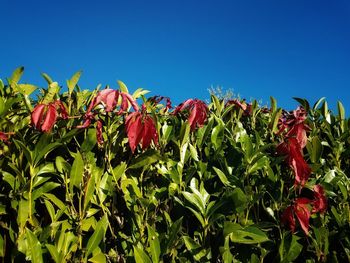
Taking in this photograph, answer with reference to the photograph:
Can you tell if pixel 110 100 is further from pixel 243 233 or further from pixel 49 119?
pixel 243 233

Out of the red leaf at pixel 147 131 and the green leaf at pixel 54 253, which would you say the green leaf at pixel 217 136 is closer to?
the red leaf at pixel 147 131

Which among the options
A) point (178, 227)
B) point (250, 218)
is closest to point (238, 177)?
point (250, 218)

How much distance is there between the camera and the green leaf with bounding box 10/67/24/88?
2.59 meters

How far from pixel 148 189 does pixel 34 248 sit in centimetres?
80

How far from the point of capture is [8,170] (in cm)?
215

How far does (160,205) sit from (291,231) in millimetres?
887

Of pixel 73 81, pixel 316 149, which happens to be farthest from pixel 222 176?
pixel 73 81

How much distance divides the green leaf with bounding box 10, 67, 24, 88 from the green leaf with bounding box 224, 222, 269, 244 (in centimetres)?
181

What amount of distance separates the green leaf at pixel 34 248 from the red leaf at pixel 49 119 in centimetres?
62

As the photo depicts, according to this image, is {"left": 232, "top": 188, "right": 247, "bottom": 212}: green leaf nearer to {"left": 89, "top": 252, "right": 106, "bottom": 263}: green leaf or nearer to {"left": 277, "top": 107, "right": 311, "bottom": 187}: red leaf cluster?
{"left": 277, "top": 107, "right": 311, "bottom": 187}: red leaf cluster

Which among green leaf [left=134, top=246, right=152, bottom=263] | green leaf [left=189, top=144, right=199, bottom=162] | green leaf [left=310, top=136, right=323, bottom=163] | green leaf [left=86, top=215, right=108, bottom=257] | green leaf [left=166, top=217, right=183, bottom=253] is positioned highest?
green leaf [left=310, top=136, right=323, bottom=163]

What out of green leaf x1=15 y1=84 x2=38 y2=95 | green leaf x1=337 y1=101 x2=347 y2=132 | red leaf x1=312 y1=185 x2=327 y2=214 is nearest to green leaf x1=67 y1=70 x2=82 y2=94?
green leaf x1=15 y1=84 x2=38 y2=95

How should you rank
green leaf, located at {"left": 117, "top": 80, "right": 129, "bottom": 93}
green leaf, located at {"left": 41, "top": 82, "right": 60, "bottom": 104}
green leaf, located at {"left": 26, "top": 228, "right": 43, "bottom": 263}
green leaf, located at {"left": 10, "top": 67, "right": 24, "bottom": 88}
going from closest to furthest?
green leaf, located at {"left": 26, "top": 228, "right": 43, "bottom": 263} → green leaf, located at {"left": 41, "top": 82, "right": 60, "bottom": 104} → green leaf, located at {"left": 10, "top": 67, "right": 24, "bottom": 88} → green leaf, located at {"left": 117, "top": 80, "right": 129, "bottom": 93}

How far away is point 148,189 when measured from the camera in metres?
2.34
